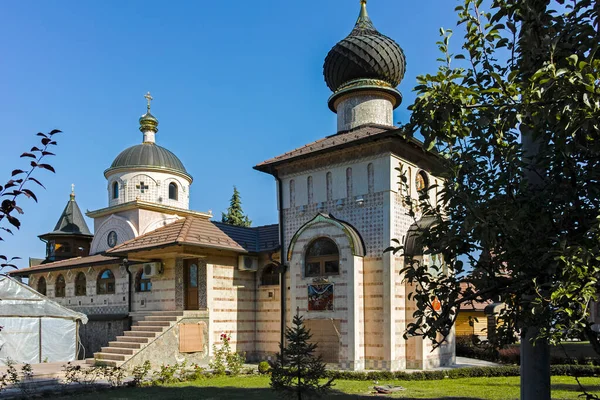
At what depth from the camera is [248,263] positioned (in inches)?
729

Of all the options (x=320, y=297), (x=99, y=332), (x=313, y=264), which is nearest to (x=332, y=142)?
(x=313, y=264)

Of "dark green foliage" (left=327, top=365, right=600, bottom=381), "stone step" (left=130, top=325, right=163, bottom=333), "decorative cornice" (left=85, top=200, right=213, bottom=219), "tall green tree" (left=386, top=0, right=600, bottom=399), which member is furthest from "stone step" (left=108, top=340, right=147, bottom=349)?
"tall green tree" (left=386, top=0, right=600, bottom=399)

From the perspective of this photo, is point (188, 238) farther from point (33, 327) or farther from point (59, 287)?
point (59, 287)

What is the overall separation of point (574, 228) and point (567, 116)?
125 centimetres

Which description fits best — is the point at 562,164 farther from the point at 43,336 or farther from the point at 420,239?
the point at 43,336

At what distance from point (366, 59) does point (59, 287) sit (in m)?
17.5

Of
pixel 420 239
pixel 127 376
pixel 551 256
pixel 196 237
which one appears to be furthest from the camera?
pixel 196 237

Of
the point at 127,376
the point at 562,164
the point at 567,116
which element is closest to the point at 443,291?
the point at 562,164

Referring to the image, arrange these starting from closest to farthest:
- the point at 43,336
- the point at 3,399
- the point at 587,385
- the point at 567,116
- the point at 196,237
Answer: the point at 567,116 → the point at 3,399 → the point at 587,385 → the point at 196,237 → the point at 43,336

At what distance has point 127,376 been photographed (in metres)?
14.7

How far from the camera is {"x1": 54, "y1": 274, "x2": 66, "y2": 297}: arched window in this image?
80.4 ft

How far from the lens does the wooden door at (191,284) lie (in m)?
17.9

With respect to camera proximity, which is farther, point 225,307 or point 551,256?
point 225,307

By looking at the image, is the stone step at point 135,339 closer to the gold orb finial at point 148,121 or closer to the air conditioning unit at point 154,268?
the air conditioning unit at point 154,268
